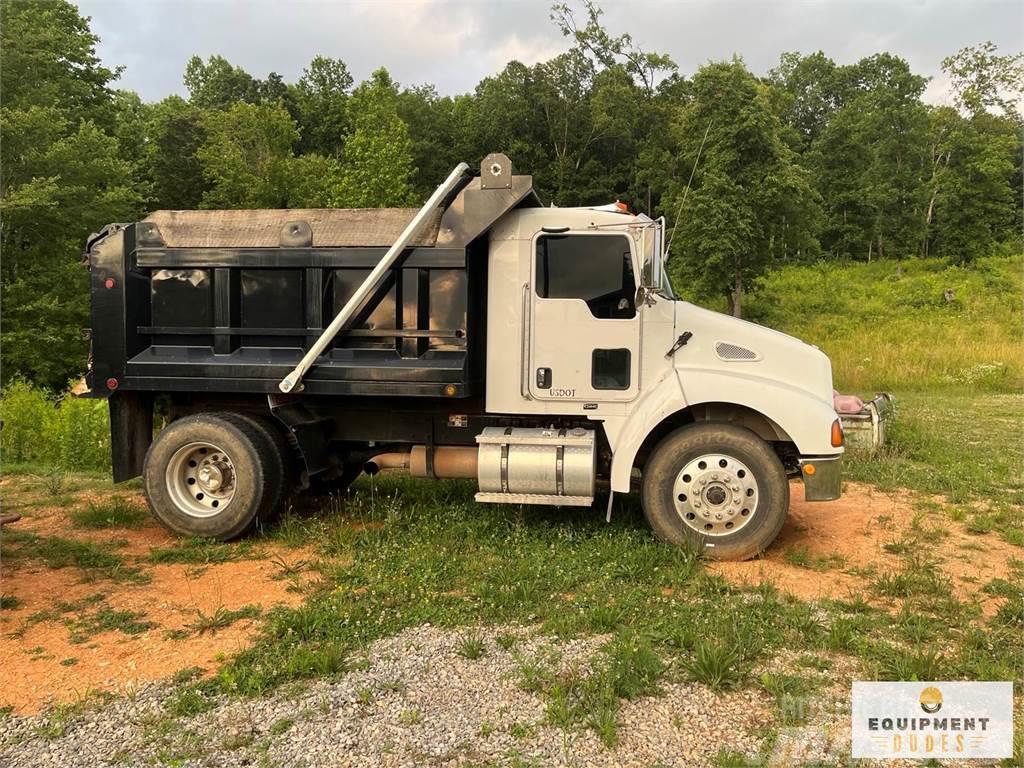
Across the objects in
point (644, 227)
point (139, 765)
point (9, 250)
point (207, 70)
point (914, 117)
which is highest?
point (207, 70)

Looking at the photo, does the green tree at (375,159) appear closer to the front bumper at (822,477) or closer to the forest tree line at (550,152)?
the forest tree line at (550,152)

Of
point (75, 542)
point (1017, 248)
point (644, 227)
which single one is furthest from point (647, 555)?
point (1017, 248)

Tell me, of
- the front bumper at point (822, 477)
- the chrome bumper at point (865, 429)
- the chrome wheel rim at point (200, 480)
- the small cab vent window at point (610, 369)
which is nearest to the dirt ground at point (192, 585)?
the chrome wheel rim at point (200, 480)

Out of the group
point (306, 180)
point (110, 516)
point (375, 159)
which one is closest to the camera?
point (110, 516)

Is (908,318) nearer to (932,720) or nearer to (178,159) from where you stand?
(932,720)

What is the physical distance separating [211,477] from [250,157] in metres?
36.4

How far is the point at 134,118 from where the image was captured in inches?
1950

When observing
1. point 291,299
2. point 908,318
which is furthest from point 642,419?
point 908,318

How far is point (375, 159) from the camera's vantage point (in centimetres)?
2898

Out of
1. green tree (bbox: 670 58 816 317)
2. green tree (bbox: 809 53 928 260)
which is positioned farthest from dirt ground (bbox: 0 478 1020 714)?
green tree (bbox: 809 53 928 260)

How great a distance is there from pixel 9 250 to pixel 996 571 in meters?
26.3

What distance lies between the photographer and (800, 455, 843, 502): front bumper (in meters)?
5.75

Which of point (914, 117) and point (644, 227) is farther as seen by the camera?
point (914, 117)

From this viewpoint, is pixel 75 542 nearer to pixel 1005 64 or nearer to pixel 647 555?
pixel 647 555
